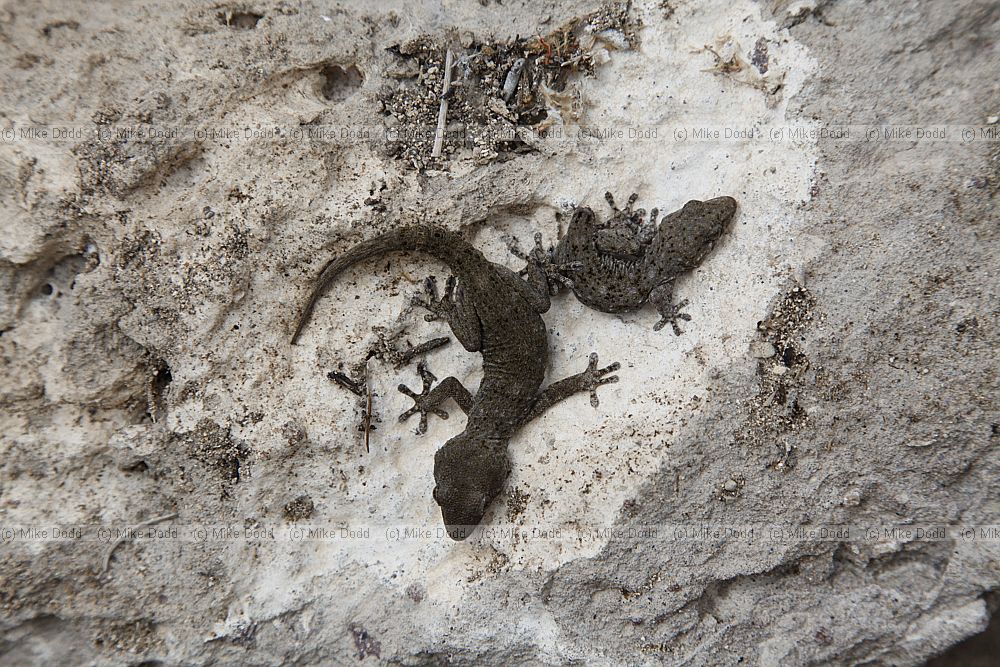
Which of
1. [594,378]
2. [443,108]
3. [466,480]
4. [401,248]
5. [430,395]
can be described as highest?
[443,108]

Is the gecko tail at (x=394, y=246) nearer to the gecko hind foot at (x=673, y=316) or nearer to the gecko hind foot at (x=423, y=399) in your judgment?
the gecko hind foot at (x=423, y=399)

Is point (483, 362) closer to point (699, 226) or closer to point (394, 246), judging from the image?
point (394, 246)

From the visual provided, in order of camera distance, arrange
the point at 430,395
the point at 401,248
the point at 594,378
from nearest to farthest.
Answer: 1. the point at 401,248
2. the point at 594,378
3. the point at 430,395

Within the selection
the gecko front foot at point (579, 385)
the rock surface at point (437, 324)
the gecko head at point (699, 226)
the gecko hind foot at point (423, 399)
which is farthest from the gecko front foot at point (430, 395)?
the gecko head at point (699, 226)

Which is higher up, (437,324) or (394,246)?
(394,246)

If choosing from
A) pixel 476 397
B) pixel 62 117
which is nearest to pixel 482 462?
pixel 476 397

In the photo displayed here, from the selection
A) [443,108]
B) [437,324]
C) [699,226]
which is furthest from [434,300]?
[699,226]
